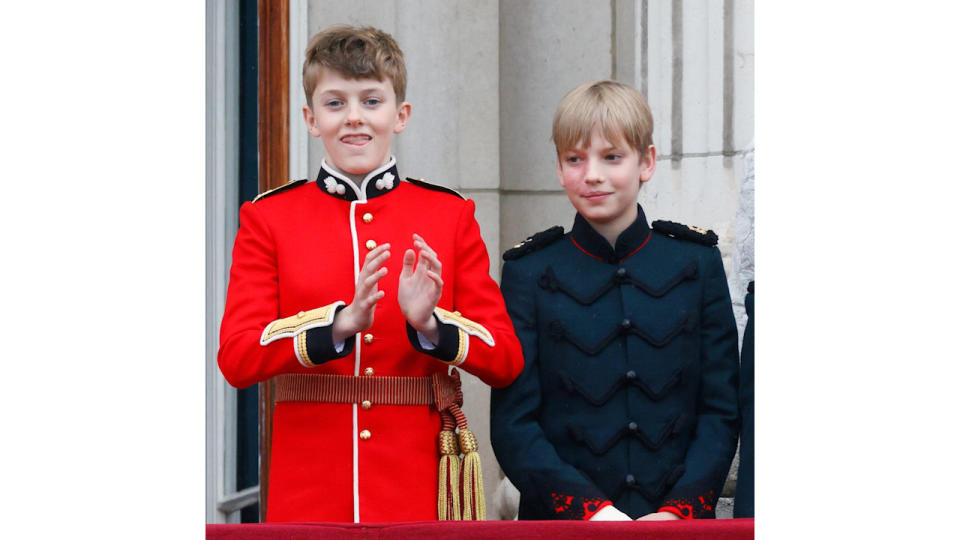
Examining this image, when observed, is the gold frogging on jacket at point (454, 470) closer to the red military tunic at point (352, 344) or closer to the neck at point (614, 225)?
the red military tunic at point (352, 344)

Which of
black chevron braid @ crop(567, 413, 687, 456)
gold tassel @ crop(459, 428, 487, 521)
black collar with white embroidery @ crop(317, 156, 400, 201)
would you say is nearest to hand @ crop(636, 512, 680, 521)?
black chevron braid @ crop(567, 413, 687, 456)

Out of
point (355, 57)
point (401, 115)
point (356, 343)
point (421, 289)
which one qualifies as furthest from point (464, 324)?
point (355, 57)

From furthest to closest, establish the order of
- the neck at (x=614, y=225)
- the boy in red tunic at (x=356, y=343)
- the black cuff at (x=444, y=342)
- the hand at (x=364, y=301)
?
the neck at (x=614, y=225) → the boy in red tunic at (x=356, y=343) → the black cuff at (x=444, y=342) → the hand at (x=364, y=301)

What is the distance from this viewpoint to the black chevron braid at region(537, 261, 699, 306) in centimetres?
250

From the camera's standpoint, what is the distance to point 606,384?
2.46 meters

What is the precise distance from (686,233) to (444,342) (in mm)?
596

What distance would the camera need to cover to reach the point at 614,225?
2525 mm

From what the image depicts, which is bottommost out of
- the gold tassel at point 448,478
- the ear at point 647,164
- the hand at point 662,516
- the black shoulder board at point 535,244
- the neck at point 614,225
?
the hand at point 662,516

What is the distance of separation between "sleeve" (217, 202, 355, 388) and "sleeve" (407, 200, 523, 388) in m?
0.17

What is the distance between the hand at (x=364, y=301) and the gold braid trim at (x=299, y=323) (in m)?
0.02

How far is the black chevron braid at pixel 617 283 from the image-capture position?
8.21 ft

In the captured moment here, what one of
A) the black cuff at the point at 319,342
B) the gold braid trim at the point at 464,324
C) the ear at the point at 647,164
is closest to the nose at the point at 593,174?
the ear at the point at 647,164

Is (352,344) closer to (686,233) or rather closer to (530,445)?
(530,445)
